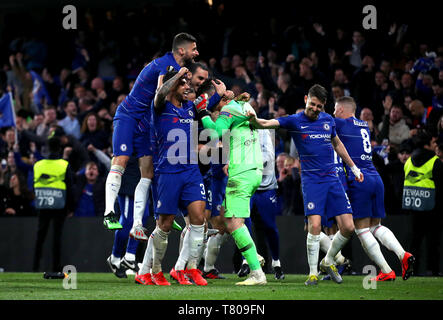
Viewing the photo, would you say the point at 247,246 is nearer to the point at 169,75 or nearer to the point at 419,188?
the point at 169,75

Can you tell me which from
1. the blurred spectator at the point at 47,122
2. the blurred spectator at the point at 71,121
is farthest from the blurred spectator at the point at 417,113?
the blurred spectator at the point at 47,122

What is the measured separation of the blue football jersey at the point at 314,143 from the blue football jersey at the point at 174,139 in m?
1.27

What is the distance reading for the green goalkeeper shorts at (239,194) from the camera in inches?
366

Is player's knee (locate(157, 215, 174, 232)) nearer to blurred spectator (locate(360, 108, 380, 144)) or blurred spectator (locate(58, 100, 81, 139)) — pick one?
blurred spectator (locate(360, 108, 380, 144))

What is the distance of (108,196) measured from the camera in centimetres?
1016

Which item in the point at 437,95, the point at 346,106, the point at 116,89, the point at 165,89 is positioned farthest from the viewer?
the point at 116,89

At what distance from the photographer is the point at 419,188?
1282 cm

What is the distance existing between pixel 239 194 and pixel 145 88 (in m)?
1.94

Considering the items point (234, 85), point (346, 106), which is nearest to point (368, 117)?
point (346, 106)

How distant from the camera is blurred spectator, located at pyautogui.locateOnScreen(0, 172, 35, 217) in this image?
15859 millimetres

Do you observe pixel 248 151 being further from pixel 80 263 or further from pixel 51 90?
pixel 51 90

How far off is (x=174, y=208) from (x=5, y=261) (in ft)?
25.4

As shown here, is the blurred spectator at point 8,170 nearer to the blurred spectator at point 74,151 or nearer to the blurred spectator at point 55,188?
the blurred spectator at point 74,151

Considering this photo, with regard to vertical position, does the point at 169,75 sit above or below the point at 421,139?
above
